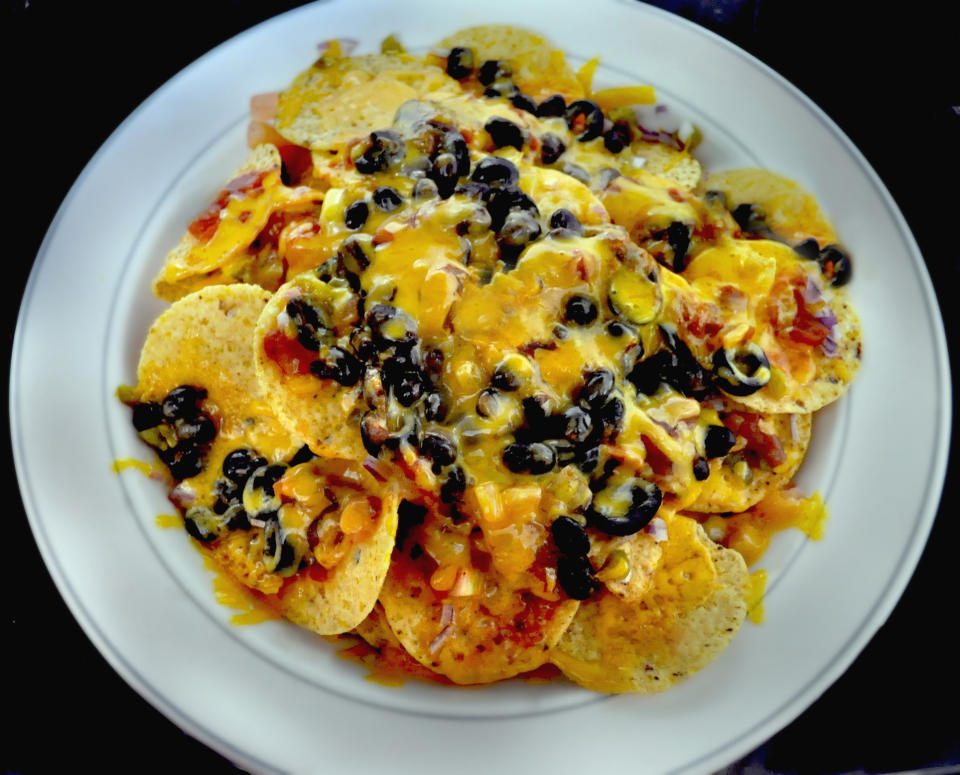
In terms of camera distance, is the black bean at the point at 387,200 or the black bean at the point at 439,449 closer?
the black bean at the point at 439,449

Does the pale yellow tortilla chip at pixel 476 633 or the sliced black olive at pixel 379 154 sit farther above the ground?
the sliced black olive at pixel 379 154

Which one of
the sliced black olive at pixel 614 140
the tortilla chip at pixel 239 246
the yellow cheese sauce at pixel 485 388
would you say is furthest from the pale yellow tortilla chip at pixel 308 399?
the sliced black olive at pixel 614 140

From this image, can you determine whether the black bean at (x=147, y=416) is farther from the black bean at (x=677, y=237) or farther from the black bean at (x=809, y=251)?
the black bean at (x=809, y=251)

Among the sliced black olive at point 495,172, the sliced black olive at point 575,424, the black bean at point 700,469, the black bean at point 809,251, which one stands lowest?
the black bean at point 700,469

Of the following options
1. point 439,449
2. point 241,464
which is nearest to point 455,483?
point 439,449

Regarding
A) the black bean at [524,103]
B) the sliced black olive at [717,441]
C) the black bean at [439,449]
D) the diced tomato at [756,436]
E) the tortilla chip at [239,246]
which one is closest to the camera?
the black bean at [439,449]

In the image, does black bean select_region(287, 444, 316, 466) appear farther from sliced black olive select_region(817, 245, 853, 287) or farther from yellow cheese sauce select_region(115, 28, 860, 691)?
sliced black olive select_region(817, 245, 853, 287)

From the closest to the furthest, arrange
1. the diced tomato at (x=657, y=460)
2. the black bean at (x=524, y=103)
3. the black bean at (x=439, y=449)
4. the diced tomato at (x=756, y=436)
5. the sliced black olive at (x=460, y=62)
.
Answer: the black bean at (x=439, y=449) → the diced tomato at (x=657, y=460) → the diced tomato at (x=756, y=436) → the black bean at (x=524, y=103) → the sliced black olive at (x=460, y=62)

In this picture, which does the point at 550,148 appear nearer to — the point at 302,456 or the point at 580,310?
the point at 580,310
